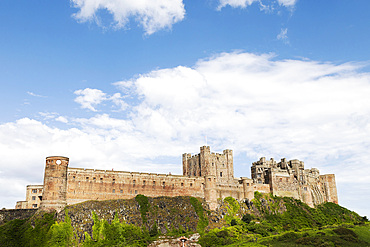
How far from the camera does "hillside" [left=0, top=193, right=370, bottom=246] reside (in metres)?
68.9

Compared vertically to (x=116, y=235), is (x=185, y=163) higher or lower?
higher

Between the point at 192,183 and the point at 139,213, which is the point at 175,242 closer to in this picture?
the point at 139,213

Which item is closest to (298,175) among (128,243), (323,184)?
(323,184)

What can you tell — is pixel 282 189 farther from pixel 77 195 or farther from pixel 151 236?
pixel 77 195

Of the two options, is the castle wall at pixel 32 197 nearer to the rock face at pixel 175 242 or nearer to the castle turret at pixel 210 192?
the rock face at pixel 175 242

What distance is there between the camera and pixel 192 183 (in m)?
91.9

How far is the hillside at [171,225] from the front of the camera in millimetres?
68938

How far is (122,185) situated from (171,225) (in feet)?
49.6

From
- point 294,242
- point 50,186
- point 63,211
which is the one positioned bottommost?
point 294,242

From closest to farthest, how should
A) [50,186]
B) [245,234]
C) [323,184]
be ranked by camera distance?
[50,186], [245,234], [323,184]

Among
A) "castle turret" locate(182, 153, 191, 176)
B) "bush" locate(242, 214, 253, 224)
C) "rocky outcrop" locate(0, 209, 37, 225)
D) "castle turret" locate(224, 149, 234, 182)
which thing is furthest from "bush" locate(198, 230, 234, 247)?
"rocky outcrop" locate(0, 209, 37, 225)

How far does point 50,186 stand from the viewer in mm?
73750

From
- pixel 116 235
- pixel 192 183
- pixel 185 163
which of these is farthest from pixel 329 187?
pixel 116 235

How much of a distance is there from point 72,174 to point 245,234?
41.4m
